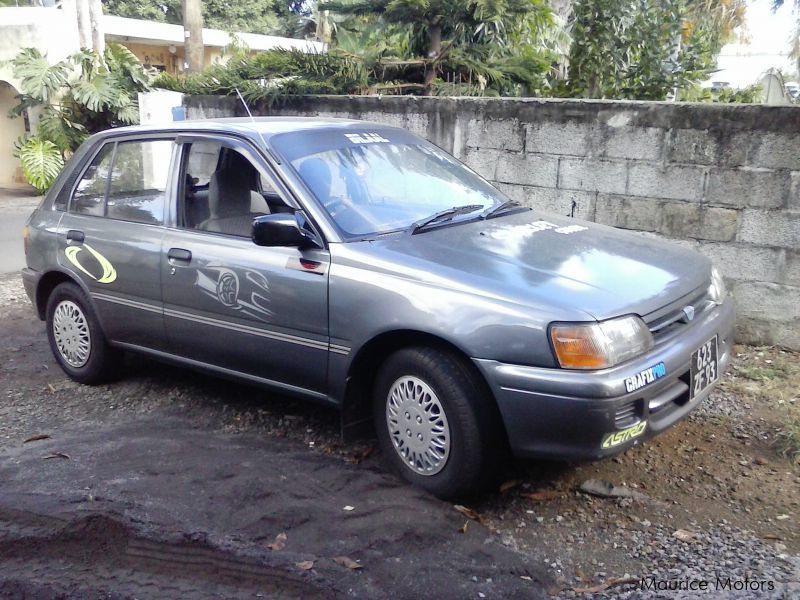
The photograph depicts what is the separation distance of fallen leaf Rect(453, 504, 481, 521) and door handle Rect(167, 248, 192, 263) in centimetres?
208

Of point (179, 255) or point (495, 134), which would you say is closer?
point (179, 255)

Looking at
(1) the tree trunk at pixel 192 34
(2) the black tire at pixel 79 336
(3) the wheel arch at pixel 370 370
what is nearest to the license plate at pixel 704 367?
(3) the wheel arch at pixel 370 370

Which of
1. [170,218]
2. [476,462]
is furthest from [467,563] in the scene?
[170,218]

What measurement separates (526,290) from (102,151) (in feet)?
11.1

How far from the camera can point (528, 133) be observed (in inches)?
272

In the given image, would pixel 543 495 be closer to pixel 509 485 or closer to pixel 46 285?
pixel 509 485

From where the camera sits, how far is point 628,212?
6445mm

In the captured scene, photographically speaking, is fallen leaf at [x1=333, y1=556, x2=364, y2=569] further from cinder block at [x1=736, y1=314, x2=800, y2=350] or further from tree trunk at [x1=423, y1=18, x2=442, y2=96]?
tree trunk at [x1=423, y1=18, x2=442, y2=96]

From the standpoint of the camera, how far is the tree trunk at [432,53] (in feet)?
29.7

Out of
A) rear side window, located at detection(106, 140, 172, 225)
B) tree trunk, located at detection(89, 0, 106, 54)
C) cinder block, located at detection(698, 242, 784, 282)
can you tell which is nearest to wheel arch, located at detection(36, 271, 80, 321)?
rear side window, located at detection(106, 140, 172, 225)

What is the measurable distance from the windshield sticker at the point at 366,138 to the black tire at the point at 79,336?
2095 millimetres

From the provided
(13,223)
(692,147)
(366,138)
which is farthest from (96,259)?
(13,223)

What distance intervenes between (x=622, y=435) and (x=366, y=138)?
2.37m

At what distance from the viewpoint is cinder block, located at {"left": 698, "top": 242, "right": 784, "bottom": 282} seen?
5.86 m
